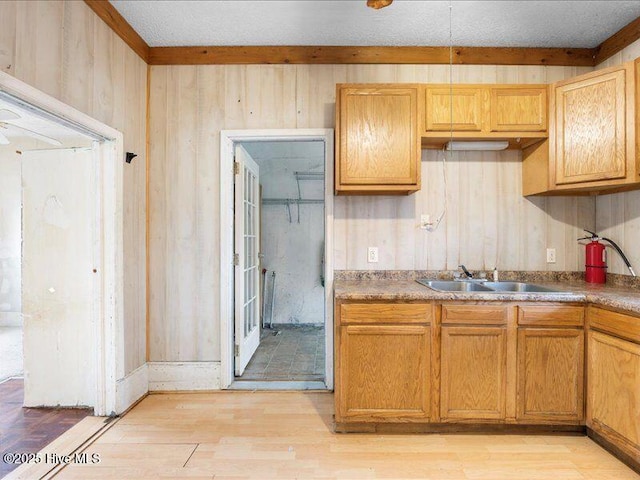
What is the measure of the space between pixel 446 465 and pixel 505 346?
738 millimetres

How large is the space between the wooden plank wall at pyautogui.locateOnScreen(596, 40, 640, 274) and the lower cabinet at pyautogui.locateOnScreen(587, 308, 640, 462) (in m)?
0.77

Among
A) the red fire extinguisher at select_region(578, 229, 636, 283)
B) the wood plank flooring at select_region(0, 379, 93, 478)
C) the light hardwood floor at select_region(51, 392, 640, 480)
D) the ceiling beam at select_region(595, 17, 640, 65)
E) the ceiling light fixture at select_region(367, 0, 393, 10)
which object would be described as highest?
the ceiling beam at select_region(595, 17, 640, 65)

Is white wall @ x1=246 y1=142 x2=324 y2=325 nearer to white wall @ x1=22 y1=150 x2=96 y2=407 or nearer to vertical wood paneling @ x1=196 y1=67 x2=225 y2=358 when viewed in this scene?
vertical wood paneling @ x1=196 y1=67 x2=225 y2=358

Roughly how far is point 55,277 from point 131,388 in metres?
0.93

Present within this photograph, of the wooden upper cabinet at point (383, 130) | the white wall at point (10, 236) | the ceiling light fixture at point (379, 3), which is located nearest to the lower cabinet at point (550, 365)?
the wooden upper cabinet at point (383, 130)

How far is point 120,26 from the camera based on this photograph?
237 cm

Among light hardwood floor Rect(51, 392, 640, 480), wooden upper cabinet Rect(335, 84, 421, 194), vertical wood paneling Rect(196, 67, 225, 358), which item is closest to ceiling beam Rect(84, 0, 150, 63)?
vertical wood paneling Rect(196, 67, 225, 358)

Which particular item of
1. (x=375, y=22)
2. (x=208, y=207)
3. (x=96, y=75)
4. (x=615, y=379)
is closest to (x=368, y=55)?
(x=375, y=22)

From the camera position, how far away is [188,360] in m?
2.79

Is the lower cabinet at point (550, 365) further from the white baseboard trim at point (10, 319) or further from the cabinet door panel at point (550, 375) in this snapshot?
the white baseboard trim at point (10, 319)

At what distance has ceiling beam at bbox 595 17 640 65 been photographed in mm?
2359

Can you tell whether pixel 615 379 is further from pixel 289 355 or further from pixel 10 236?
pixel 10 236

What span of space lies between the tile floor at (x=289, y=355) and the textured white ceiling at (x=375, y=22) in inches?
106

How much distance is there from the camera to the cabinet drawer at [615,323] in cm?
176
